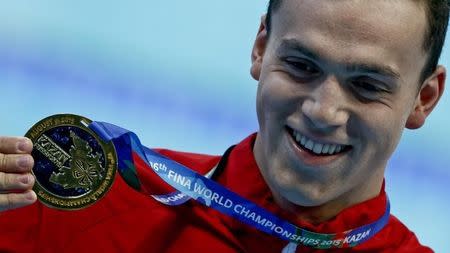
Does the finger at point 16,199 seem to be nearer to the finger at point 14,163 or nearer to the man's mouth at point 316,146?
the finger at point 14,163

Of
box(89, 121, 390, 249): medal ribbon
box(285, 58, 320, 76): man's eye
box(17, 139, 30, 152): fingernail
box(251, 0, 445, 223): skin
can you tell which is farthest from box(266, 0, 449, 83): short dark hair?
box(17, 139, 30, 152): fingernail

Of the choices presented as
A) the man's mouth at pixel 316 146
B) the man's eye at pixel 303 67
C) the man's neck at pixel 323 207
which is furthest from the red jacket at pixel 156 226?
the man's eye at pixel 303 67

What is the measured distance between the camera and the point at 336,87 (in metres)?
1.83

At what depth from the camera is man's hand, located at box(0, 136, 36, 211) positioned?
1788 millimetres

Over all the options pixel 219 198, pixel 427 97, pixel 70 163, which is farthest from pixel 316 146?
pixel 70 163

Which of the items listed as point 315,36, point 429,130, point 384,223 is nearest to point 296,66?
point 315,36

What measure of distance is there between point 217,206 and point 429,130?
214 cm

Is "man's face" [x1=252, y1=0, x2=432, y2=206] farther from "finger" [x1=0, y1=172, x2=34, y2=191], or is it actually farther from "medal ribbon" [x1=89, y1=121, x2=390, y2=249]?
"finger" [x1=0, y1=172, x2=34, y2=191]

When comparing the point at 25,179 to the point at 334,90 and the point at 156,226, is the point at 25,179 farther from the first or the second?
the point at 334,90

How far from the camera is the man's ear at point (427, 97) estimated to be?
6.75 ft

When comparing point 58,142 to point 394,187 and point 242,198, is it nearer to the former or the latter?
point 242,198

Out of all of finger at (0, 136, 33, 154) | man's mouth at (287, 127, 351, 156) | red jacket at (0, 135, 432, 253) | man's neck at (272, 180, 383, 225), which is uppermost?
man's mouth at (287, 127, 351, 156)

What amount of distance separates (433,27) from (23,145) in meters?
0.90

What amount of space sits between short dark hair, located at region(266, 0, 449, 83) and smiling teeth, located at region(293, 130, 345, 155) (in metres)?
0.25
